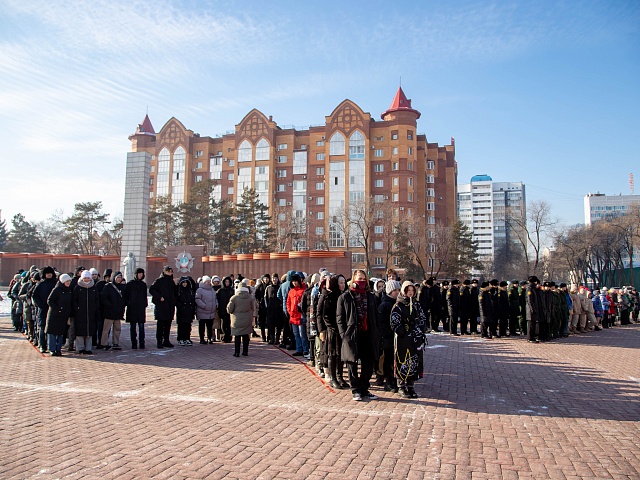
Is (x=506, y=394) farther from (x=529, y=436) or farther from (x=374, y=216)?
(x=374, y=216)

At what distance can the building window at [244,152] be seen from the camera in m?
74.2

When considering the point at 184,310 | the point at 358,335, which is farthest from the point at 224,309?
the point at 358,335

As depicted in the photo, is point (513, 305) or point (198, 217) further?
point (198, 217)

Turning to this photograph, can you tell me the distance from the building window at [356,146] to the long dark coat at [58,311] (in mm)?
60323

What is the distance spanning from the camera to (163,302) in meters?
12.0

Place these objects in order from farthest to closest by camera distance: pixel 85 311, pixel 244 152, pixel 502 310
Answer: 1. pixel 244 152
2. pixel 502 310
3. pixel 85 311

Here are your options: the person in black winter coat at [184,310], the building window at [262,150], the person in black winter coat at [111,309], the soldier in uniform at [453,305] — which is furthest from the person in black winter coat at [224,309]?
the building window at [262,150]

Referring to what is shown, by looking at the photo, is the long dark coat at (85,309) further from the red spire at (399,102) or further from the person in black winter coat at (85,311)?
the red spire at (399,102)

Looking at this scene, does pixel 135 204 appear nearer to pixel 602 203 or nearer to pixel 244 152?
pixel 244 152

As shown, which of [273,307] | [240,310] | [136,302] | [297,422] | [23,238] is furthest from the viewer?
[23,238]

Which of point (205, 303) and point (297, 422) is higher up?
point (205, 303)

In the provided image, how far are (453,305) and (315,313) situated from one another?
9.84 meters

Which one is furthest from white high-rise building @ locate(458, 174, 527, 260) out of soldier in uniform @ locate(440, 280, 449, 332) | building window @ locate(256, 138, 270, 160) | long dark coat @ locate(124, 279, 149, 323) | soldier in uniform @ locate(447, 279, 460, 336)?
long dark coat @ locate(124, 279, 149, 323)

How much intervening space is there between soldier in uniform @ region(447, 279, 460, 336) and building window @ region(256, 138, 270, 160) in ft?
196
